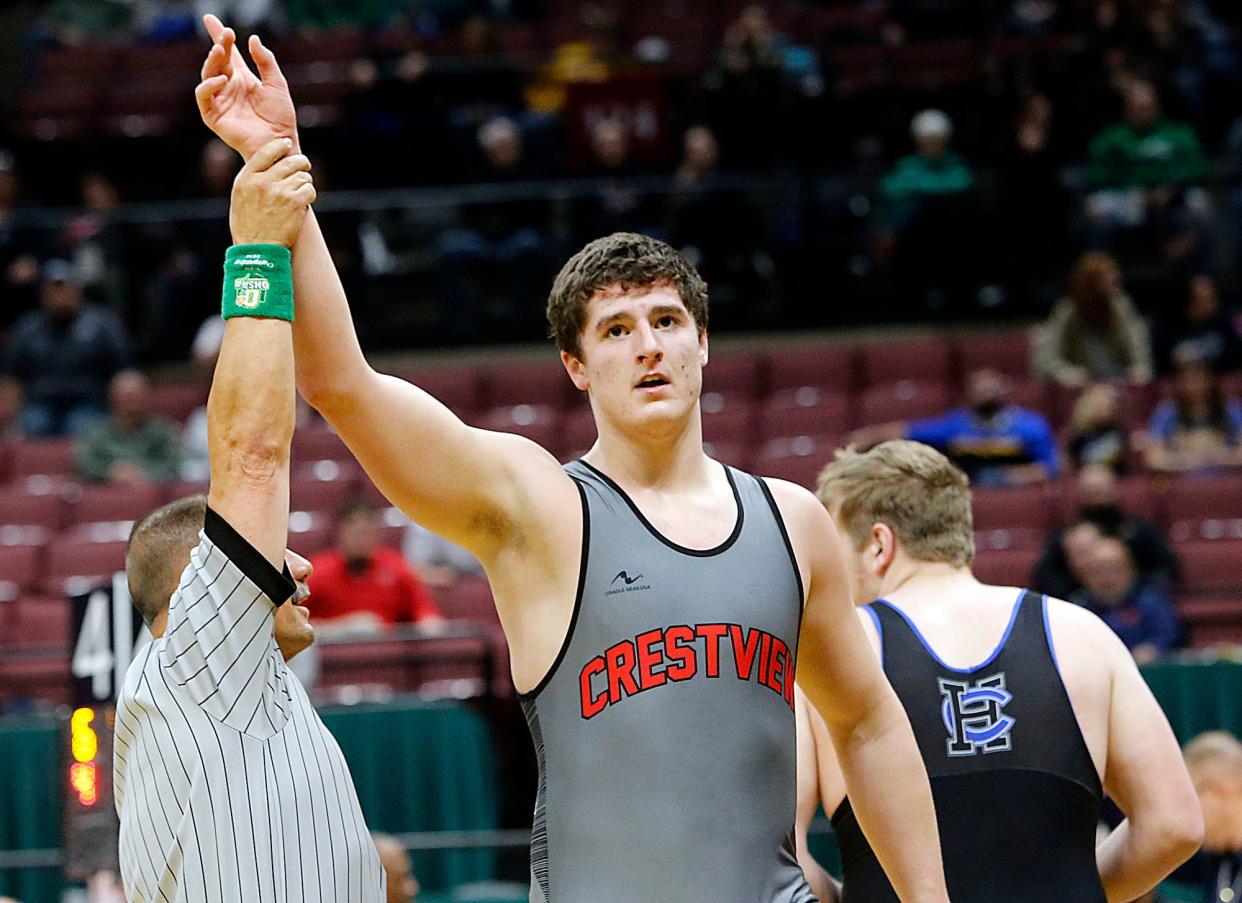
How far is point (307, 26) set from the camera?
1634 cm

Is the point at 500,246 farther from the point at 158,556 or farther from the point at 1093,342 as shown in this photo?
the point at 158,556

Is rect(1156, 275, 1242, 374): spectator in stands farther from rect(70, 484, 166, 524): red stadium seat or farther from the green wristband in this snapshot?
the green wristband

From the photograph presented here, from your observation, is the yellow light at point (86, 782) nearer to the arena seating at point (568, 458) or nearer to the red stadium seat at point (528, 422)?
the arena seating at point (568, 458)

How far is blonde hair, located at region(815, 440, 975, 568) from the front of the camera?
148 inches

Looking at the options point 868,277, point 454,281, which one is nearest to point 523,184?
point 454,281

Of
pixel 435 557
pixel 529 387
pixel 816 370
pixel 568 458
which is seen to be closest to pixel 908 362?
pixel 816 370

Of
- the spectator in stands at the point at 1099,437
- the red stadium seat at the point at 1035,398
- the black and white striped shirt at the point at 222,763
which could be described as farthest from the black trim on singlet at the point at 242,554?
the red stadium seat at the point at 1035,398

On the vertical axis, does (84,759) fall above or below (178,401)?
below

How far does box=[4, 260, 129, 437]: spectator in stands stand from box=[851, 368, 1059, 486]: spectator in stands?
206 inches

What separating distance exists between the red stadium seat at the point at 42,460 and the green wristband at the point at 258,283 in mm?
9194

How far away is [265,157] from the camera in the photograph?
2855mm

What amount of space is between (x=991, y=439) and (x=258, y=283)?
766cm

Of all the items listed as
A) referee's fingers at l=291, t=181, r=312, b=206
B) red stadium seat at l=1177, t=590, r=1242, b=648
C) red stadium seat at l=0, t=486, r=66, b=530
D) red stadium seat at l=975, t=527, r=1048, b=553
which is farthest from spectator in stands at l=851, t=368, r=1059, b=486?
referee's fingers at l=291, t=181, r=312, b=206

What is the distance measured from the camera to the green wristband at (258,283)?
9.05 ft
